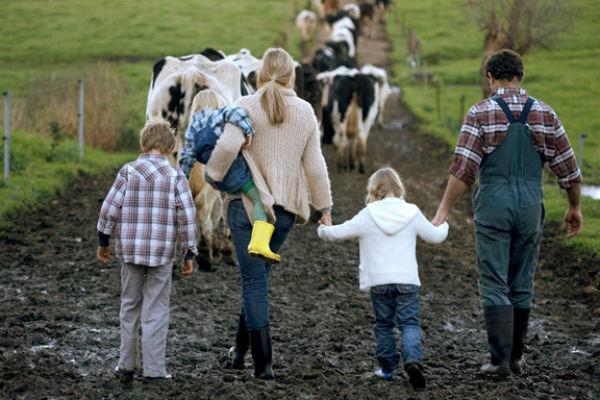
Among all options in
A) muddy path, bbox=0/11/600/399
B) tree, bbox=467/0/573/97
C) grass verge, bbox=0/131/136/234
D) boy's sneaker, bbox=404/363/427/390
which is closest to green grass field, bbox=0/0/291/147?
tree, bbox=467/0/573/97

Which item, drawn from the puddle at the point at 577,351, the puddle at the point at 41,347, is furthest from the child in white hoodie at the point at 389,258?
the puddle at the point at 41,347

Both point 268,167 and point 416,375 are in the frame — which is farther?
point 268,167

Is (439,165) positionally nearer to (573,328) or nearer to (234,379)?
(573,328)

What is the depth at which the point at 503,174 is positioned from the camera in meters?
7.86

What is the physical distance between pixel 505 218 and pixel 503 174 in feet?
1.02

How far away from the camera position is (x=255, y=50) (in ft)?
158

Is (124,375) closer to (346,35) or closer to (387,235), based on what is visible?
(387,235)

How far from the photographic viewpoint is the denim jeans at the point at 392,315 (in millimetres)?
7426

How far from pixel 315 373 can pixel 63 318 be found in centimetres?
256

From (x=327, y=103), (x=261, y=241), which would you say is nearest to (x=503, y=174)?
(x=261, y=241)

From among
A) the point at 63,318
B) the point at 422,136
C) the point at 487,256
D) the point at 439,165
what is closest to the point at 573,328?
the point at 487,256

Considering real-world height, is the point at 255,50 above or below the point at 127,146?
above

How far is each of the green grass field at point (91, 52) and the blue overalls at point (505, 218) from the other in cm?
780

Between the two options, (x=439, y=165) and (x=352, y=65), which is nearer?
(x=439, y=165)
